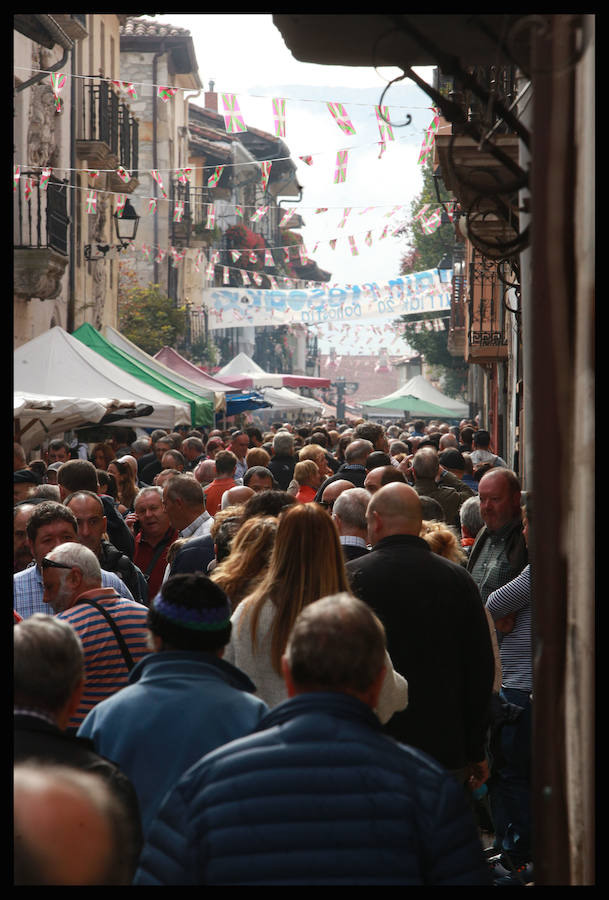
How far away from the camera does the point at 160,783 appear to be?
10.6 ft

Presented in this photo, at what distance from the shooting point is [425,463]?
370 inches

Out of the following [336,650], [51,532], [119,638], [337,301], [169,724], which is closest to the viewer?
[336,650]

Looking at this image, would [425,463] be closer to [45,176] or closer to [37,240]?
[37,240]

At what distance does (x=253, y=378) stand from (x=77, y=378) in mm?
16810

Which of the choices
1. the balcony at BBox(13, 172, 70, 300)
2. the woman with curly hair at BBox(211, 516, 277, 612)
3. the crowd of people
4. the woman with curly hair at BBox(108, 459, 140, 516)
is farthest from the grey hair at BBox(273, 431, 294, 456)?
the woman with curly hair at BBox(211, 516, 277, 612)

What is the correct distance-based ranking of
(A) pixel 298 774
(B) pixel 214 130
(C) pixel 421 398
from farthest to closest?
(B) pixel 214 130 → (C) pixel 421 398 → (A) pixel 298 774

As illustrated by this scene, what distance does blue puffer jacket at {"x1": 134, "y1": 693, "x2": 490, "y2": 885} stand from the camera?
7.67ft

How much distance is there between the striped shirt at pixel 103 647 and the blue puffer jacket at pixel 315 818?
1.98 metres

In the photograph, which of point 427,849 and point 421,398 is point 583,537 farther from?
point 421,398

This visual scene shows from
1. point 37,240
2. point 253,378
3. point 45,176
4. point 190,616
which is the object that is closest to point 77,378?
point 37,240

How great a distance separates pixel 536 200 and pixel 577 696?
102cm

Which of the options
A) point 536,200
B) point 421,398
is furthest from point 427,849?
point 421,398

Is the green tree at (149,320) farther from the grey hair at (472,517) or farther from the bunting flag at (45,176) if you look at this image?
the grey hair at (472,517)

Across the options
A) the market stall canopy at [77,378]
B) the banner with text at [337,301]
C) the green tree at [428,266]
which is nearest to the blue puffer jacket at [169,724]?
the market stall canopy at [77,378]
